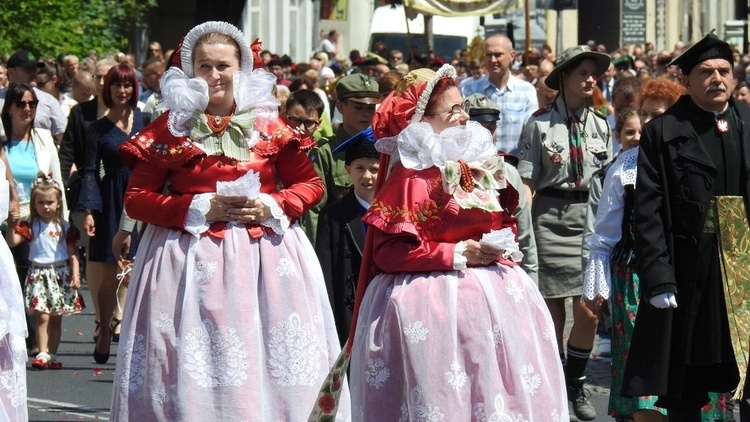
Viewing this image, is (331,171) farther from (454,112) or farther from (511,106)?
(511,106)

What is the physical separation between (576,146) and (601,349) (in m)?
2.35

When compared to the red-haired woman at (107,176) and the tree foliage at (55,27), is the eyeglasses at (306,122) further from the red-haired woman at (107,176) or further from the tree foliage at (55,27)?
the tree foliage at (55,27)

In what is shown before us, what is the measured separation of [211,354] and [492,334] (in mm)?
1378

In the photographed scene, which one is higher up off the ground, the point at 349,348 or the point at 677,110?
the point at 677,110

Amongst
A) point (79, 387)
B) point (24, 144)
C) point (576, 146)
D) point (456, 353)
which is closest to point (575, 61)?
point (576, 146)

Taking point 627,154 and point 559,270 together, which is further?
point 559,270

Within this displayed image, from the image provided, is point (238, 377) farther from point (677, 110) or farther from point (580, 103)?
point (580, 103)

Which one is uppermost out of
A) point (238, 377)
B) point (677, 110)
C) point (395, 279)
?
point (677, 110)

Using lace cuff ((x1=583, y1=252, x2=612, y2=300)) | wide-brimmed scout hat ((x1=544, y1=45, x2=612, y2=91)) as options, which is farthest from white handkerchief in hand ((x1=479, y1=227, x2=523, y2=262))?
wide-brimmed scout hat ((x1=544, y1=45, x2=612, y2=91))

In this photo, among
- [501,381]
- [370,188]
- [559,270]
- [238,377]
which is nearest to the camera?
[501,381]

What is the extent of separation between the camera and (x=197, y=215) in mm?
7027

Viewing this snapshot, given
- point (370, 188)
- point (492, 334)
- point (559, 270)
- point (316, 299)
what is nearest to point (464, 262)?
point (492, 334)

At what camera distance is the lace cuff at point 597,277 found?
7.82 metres

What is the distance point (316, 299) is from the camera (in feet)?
23.8
